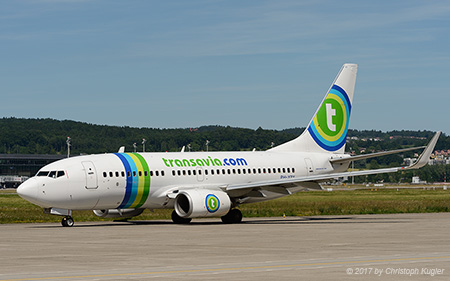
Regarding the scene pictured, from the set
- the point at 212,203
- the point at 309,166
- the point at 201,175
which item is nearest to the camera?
the point at 212,203

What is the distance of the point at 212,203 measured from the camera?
4344 cm

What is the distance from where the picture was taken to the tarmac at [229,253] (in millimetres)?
19688

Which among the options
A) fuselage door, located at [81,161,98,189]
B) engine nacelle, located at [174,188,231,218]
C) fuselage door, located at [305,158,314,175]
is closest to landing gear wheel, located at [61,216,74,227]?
fuselage door, located at [81,161,98,189]

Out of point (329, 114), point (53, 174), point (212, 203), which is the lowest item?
point (212, 203)

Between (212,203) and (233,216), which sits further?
(233,216)

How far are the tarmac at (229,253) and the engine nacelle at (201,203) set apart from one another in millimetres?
3971

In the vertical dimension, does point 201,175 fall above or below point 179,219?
above

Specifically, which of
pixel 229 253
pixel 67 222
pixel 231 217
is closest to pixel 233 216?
pixel 231 217

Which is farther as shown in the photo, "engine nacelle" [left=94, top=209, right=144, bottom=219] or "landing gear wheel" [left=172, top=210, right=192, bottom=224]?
"engine nacelle" [left=94, top=209, right=144, bottom=219]

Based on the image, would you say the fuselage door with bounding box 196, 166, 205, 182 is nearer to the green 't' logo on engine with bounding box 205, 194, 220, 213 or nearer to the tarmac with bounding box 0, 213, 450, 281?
the green 't' logo on engine with bounding box 205, 194, 220, 213

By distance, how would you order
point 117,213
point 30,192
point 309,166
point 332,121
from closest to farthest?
point 30,192
point 117,213
point 309,166
point 332,121

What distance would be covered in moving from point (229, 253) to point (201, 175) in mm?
20799

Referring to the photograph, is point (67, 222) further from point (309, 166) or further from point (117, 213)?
point (309, 166)

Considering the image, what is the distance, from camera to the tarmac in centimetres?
1969
